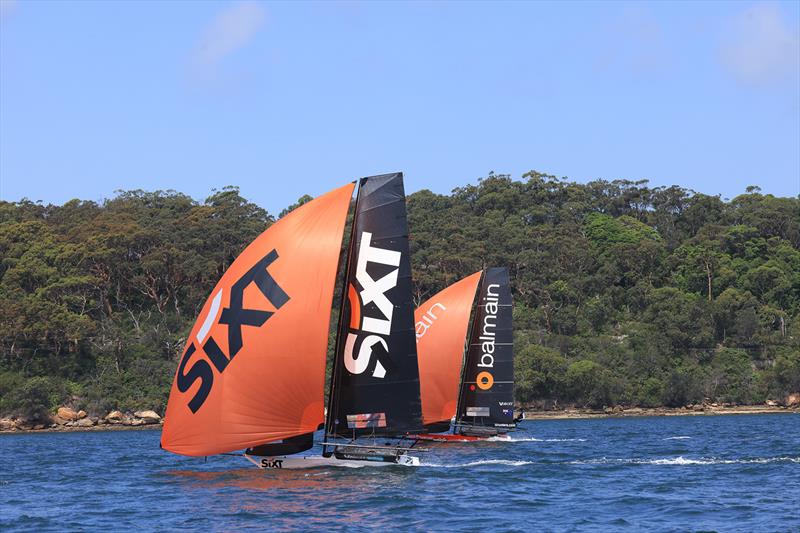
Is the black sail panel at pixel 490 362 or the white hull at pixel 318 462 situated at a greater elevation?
the black sail panel at pixel 490 362

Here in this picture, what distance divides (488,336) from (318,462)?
1847 centimetres

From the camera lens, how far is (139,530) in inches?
845

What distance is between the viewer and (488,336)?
1757 inches

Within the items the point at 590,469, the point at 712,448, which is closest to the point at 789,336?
the point at 712,448

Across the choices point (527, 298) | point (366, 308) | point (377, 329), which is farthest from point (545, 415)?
point (366, 308)

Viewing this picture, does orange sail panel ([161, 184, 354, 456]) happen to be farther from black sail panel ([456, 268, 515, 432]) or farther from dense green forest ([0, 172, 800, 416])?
dense green forest ([0, 172, 800, 416])

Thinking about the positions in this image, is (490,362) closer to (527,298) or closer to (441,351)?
(441,351)

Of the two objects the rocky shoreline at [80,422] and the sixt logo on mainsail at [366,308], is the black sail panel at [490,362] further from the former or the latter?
the rocky shoreline at [80,422]

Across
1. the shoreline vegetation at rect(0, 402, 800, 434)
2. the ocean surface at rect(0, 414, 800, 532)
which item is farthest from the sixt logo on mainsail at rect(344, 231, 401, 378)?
the shoreline vegetation at rect(0, 402, 800, 434)

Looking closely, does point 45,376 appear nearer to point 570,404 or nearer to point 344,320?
point 570,404

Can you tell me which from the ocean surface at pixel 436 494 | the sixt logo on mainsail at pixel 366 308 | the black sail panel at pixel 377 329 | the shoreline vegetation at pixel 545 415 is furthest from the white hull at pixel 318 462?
the shoreline vegetation at pixel 545 415

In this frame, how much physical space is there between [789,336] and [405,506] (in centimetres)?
8081

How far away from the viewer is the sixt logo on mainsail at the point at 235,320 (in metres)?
26.6

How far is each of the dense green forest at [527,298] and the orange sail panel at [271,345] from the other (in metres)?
58.6
